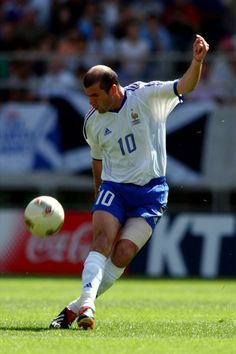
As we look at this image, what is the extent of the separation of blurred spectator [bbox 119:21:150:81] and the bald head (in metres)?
10.2

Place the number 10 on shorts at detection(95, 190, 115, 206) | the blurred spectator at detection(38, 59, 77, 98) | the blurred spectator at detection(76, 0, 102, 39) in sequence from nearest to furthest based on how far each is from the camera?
the number 10 on shorts at detection(95, 190, 115, 206) → the blurred spectator at detection(38, 59, 77, 98) → the blurred spectator at detection(76, 0, 102, 39)

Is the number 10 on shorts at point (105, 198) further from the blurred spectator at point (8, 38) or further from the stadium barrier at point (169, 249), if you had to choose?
the blurred spectator at point (8, 38)

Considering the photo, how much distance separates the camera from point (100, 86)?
9.41 metres

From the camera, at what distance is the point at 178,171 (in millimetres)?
19562

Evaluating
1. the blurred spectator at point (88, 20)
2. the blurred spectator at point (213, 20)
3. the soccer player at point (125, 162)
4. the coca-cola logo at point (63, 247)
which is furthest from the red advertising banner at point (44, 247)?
the soccer player at point (125, 162)

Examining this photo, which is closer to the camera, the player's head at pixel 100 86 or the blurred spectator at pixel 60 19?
the player's head at pixel 100 86

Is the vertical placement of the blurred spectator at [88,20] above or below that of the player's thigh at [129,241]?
above

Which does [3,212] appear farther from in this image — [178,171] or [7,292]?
[7,292]

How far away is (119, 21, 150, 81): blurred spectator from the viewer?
19.7 meters

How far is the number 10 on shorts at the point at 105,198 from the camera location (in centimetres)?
966

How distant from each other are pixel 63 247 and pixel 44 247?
0.40 meters

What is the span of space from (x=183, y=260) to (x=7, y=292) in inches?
202

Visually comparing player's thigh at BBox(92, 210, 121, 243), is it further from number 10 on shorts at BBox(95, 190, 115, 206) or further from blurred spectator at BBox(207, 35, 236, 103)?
blurred spectator at BBox(207, 35, 236, 103)

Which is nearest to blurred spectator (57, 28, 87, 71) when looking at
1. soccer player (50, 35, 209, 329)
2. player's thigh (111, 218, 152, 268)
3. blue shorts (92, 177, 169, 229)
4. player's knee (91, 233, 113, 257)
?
soccer player (50, 35, 209, 329)
